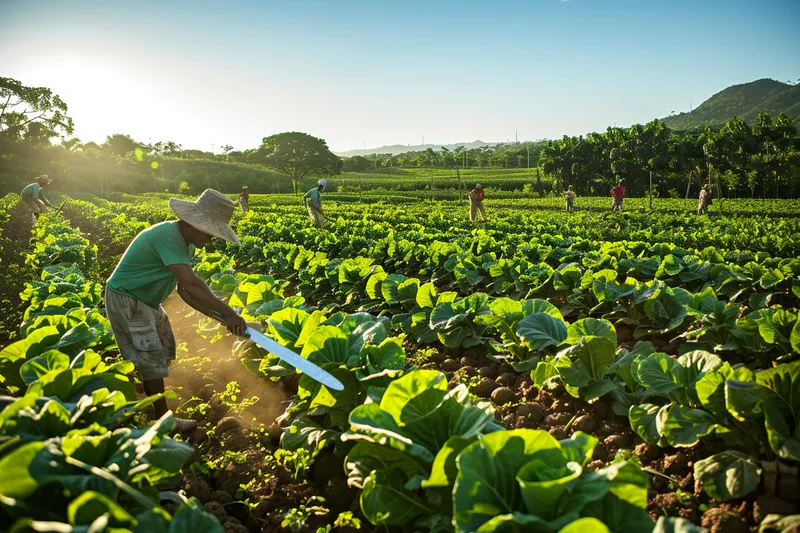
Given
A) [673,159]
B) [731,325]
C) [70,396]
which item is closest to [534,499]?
[70,396]

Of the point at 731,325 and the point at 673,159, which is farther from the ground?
the point at 673,159

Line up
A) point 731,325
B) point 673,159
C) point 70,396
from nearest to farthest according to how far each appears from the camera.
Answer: point 70,396 → point 731,325 → point 673,159

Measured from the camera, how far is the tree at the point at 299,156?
5350 cm

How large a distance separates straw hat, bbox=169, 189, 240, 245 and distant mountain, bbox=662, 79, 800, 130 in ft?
574

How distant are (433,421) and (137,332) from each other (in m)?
2.35

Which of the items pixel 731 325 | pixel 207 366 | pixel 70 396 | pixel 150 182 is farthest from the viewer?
pixel 150 182

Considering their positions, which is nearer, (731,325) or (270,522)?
(270,522)

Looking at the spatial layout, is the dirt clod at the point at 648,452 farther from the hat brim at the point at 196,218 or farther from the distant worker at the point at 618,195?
the distant worker at the point at 618,195

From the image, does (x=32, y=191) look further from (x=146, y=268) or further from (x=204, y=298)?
(x=204, y=298)

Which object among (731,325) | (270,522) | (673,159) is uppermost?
(673,159)

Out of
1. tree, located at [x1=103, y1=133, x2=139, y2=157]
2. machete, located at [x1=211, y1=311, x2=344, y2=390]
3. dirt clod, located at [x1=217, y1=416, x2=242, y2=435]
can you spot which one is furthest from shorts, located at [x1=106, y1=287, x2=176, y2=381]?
tree, located at [x1=103, y1=133, x2=139, y2=157]

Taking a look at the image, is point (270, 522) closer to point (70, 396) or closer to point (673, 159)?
point (70, 396)

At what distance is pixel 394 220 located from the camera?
667 inches

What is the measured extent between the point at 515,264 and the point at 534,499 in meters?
4.73
